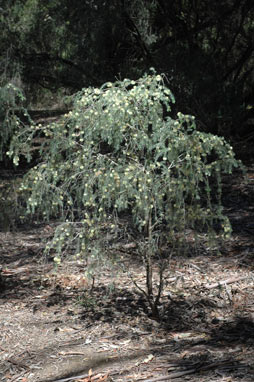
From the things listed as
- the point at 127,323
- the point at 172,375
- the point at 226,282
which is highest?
the point at 226,282

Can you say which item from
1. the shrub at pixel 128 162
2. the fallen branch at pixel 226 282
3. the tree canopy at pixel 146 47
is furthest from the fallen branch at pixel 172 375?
the tree canopy at pixel 146 47

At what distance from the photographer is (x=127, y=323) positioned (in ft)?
15.0

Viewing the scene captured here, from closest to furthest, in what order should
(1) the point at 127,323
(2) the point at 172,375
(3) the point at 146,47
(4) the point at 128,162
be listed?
(2) the point at 172,375 < (4) the point at 128,162 < (1) the point at 127,323 < (3) the point at 146,47

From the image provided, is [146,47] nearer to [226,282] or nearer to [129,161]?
[226,282]

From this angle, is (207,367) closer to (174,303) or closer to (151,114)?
(174,303)

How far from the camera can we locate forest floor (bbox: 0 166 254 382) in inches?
152

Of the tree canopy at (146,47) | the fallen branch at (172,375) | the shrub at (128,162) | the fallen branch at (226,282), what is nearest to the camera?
the fallen branch at (172,375)

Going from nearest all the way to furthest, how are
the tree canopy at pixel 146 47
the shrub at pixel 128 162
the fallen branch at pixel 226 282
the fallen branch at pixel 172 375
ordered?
the fallen branch at pixel 172 375 → the shrub at pixel 128 162 → the fallen branch at pixel 226 282 → the tree canopy at pixel 146 47

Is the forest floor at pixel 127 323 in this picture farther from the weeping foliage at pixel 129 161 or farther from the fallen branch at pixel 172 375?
the weeping foliage at pixel 129 161

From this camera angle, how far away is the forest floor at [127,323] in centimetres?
386

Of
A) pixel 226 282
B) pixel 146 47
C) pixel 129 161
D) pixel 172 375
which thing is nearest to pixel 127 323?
pixel 172 375

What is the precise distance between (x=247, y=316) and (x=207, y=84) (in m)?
5.46

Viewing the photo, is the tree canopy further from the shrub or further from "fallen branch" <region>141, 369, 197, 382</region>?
"fallen branch" <region>141, 369, 197, 382</region>

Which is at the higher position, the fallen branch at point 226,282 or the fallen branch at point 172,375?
the fallen branch at point 226,282
